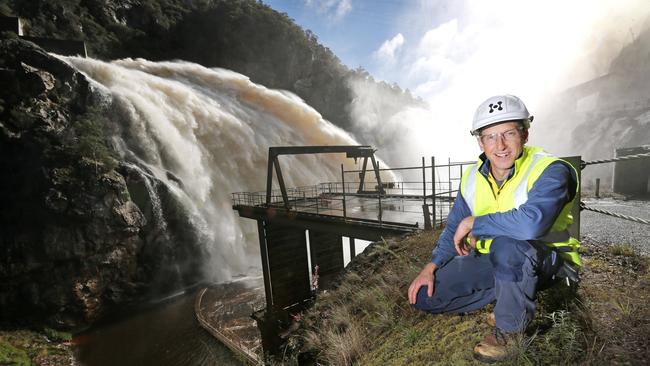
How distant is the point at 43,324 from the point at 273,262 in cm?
1252

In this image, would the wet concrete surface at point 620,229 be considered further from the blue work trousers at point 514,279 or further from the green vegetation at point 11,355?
the green vegetation at point 11,355

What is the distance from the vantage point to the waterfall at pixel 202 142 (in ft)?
64.1

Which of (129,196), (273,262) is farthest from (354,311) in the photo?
(129,196)

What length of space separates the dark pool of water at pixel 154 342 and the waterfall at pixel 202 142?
4692mm

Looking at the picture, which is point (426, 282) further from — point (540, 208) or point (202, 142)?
point (202, 142)

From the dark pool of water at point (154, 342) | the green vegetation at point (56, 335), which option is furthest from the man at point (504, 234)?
the green vegetation at point (56, 335)

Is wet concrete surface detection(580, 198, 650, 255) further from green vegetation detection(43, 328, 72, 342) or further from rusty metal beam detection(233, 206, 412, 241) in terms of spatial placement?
green vegetation detection(43, 328, 72, 342)

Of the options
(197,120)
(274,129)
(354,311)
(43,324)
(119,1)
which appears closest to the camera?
(354,311)

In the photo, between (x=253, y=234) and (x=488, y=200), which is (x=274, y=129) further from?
(x=488, y=200)

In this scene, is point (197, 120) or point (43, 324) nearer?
point (43, 324)

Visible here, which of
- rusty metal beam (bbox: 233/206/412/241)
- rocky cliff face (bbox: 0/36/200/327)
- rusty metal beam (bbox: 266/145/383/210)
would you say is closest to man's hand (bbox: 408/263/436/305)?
rusty metal beam (bbox: 233/206/412/241)

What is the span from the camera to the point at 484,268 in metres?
2.03

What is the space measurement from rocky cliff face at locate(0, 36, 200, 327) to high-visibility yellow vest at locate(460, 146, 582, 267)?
19.8 meters

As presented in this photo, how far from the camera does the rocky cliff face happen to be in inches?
588
